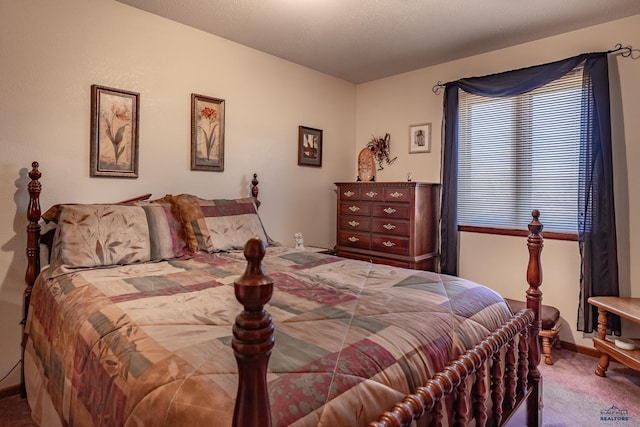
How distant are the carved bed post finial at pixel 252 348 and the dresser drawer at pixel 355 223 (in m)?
3.07

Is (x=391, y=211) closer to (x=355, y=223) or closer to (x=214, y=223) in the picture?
(x=355, y=223)

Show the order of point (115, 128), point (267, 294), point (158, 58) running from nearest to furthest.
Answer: point (267, 294) < point (115, 128) < point (158, 58)

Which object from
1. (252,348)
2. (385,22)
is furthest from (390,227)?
(252,348)

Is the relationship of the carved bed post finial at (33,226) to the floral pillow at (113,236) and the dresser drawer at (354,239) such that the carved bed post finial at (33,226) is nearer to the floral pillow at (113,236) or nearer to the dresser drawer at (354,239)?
the floral pillow at (113,236)

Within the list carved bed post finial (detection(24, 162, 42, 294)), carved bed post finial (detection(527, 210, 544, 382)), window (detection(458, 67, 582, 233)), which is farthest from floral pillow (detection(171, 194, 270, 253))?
window (detection(458, 67, 582, 233))

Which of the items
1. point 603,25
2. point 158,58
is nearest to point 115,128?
point 158,58

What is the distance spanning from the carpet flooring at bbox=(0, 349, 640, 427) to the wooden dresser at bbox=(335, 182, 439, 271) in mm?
1316

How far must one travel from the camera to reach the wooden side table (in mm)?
2312

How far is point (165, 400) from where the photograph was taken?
86cm

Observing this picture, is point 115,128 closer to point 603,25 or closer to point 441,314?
point 441,314

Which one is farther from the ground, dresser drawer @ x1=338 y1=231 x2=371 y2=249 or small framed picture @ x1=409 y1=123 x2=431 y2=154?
small framed picture @ x1=409 y1=123 x2=431 y2=154

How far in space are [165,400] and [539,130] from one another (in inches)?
133

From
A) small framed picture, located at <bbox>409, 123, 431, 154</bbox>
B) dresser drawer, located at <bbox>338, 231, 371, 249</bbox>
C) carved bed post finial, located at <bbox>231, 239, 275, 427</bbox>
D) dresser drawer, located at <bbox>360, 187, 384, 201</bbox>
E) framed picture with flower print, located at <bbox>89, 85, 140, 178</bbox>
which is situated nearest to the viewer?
carved bed post finial, located at <bbox>231, 239, 275, 427</bbox>

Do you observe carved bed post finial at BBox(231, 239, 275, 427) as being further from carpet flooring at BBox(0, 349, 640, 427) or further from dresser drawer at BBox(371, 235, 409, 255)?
dresser drawer at BBox(371, 235, 409, 255)
